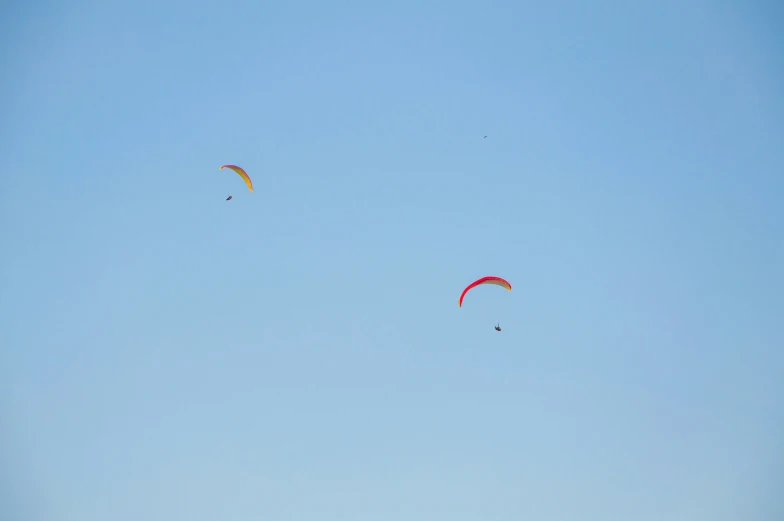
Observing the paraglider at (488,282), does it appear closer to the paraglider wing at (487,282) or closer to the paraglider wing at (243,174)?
the paraglider wing at (487,282)

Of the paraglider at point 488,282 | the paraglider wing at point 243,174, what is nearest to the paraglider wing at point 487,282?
the paraglider at point 488,282

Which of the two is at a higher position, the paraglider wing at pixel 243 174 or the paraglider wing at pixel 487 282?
the paraglider wing at pixel 243 174

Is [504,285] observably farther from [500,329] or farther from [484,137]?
[484,137]

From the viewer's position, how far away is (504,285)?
112 feet

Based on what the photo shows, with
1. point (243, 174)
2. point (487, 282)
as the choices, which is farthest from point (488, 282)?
point (243, 174)

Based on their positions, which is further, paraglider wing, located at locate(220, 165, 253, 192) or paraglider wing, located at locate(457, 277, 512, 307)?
paraglider wing, located at locate(220, 165, 253, 192)

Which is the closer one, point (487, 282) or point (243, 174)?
point (487, 282)

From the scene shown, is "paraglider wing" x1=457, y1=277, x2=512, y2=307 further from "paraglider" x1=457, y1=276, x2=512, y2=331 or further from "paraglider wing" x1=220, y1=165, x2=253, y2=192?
"paraglider wing" x1=220, y1=165, x2=253, y2=192

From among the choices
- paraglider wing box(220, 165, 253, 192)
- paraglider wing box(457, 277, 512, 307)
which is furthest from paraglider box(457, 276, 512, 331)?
paraglider wing box(220, 165, 253, 192)

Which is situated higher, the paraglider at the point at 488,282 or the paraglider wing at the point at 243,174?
the paraglider wing at the point at 243,174

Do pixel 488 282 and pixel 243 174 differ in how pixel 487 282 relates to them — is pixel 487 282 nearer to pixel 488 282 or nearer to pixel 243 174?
pixel 488 282

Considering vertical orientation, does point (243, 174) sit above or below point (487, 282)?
above

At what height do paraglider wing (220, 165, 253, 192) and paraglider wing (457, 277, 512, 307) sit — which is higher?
paraglider wing (220, 165, 253, 192)

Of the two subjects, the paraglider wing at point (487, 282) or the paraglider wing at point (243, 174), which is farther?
the paraglider wing at point (243, 174)
